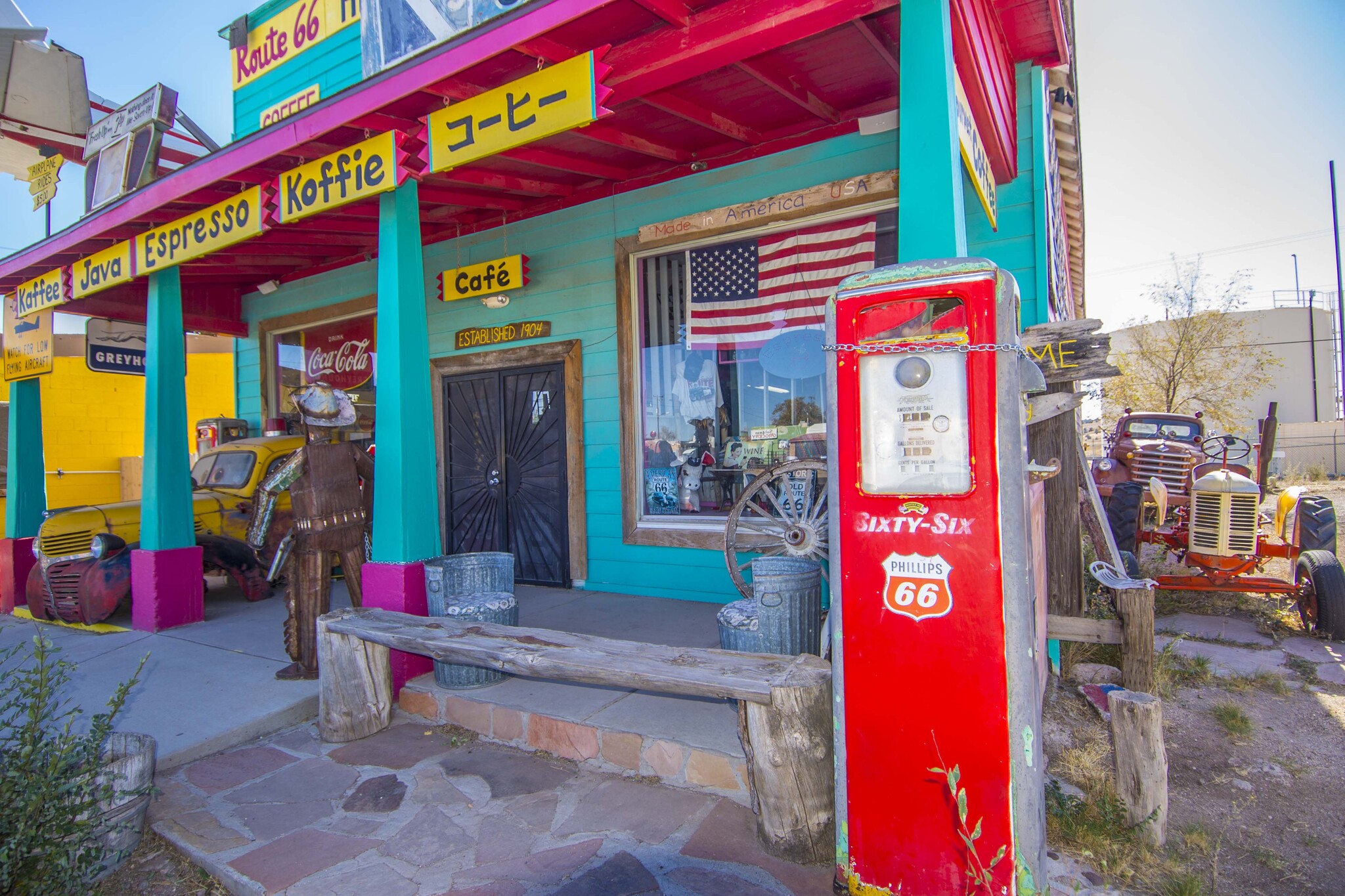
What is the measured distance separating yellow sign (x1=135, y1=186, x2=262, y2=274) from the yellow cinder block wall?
28.1ft

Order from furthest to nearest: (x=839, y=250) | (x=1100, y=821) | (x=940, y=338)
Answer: (x=839, y=250) < (x=1100, y=821) < (x=940, y=338)

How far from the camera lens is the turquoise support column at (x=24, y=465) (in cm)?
735

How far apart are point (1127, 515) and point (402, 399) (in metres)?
6.64

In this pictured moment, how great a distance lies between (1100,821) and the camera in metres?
2.73

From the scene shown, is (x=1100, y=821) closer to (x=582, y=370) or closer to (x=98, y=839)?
(x=98, y=839)

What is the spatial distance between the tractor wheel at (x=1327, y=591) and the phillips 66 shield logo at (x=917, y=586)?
5.11m

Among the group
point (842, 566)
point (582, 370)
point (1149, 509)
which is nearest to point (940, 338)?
point (842, 566)

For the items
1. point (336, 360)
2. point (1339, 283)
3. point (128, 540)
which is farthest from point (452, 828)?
point (1339, 283)

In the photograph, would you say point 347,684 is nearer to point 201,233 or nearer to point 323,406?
point 323,406

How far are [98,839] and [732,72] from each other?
506cm

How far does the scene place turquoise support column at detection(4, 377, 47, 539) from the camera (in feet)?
24.1

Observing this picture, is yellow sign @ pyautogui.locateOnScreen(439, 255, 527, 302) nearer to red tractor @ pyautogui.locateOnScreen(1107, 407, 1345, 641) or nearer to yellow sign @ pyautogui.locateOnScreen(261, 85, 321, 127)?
yellow sign @ pyautogui.locateOnScreen(261, 85, 321, 127)

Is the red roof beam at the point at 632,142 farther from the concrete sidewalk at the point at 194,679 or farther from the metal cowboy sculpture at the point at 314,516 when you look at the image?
the concrete sidewalk at the point at 194,679

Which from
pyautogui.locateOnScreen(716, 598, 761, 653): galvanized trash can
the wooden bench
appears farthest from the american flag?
the wooden bench
